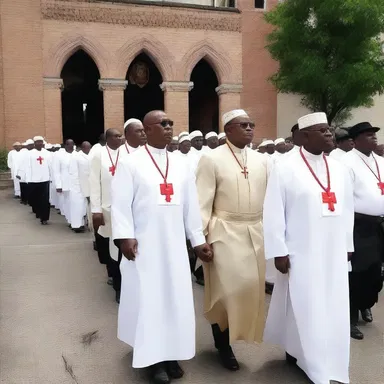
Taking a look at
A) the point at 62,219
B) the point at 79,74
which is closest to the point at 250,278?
the point at 62,219

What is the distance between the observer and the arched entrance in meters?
23.7

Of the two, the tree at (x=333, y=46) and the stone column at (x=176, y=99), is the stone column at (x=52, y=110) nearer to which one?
the stone column at (x=176, y=99)

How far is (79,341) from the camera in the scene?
4.58 m

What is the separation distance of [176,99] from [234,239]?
16.1 metres

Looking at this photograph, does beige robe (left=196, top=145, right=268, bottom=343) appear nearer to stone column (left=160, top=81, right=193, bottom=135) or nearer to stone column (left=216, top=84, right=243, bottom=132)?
stone column (left=160, top=81, right=193, bottom=135)

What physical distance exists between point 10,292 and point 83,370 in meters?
2.64

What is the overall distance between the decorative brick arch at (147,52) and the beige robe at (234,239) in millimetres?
15417

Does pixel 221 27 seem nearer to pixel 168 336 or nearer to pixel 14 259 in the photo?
pixel 14 259

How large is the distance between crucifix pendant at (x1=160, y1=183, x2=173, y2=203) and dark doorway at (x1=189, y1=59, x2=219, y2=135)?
19.2 m

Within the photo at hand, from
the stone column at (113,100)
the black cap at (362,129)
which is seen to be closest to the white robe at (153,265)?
the black cap at (362,129)

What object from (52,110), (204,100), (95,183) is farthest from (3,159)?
(95,183)

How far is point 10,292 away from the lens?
6148mm

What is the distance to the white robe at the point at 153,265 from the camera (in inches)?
142

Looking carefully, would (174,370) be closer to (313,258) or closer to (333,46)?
(313,258)
